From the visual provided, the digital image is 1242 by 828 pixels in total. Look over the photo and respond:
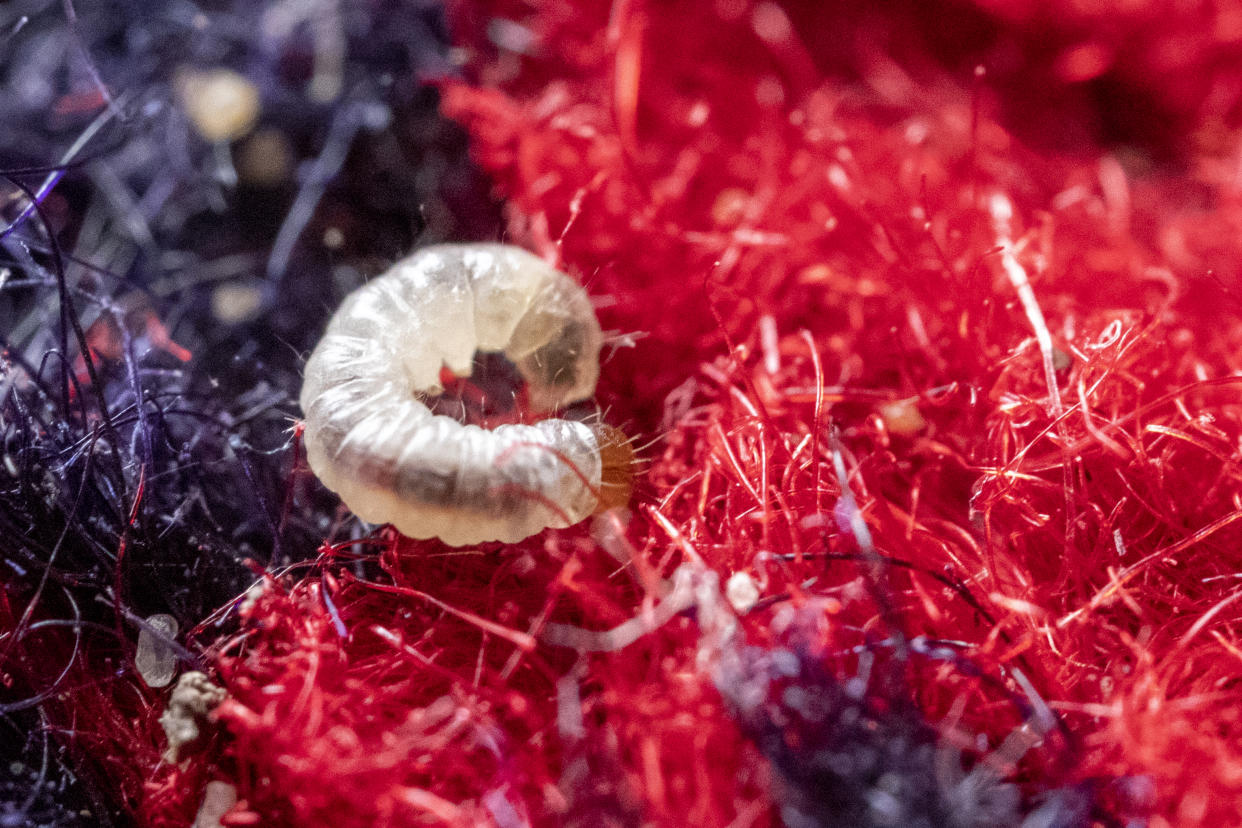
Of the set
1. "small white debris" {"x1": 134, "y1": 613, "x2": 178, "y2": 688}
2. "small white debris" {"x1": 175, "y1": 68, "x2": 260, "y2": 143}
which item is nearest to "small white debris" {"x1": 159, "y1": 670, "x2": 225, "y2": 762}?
"small white debris" {"x1": 134, "y1": 613, "x2": 178, "y2": 688}

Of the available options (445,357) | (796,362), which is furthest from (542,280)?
(796,362)

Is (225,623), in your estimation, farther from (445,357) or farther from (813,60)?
(813,60)

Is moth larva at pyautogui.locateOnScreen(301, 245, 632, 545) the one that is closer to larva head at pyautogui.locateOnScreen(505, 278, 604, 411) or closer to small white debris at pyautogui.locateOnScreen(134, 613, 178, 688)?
larva head at pyautogui.locateOnScreen(505, 278, 604, 411)

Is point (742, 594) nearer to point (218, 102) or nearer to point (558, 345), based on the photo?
point (558, 345)

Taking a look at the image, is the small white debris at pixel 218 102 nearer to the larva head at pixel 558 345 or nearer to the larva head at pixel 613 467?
the larva head at pixel 558 345

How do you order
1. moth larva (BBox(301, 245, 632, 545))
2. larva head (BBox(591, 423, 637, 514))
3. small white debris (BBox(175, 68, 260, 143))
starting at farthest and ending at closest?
small white debris (BBox(175, 68, 260, 143))
larva head (BBox(591, 423, 637, 514))
moth larva (BBox(301, 245, 632, 545))

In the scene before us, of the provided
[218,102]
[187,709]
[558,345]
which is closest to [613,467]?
[558,345]

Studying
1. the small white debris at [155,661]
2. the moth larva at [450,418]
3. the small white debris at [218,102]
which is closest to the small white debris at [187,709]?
the small white debris at [155,661]
